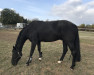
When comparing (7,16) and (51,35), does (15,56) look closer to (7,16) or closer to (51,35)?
(51,35)

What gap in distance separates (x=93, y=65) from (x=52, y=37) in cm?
198

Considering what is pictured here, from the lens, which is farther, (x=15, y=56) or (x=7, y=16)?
(x=7, y=16)

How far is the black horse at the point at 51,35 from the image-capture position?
138 inches

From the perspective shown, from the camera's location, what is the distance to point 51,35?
3.73 metres

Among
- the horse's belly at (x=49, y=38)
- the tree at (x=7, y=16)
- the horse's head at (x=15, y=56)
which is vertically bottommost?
the horse's head at (x=15, y=56)

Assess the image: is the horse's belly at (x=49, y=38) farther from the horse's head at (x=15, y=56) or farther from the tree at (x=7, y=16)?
the tree at (x=7, y=16)

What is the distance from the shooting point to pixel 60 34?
3627 mm

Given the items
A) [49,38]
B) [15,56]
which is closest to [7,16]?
[15,56]

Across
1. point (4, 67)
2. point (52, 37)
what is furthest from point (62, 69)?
point (4, 67)

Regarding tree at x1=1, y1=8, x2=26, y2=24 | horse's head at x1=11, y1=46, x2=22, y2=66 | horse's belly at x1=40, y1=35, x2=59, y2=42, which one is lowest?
horse's head at x1=11, y1=46, x2=22, y2=66

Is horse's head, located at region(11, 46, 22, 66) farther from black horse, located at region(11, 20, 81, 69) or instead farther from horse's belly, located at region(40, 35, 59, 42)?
horse's belly, located at region(40, 35, 59, 42)

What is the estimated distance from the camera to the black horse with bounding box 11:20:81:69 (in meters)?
3.50

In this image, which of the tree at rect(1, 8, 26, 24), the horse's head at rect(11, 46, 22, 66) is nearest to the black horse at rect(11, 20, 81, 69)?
the horse's head at rect(11, 46, 22, 66)

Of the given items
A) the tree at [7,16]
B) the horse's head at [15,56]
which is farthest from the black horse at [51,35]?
the tree at [7,16]
